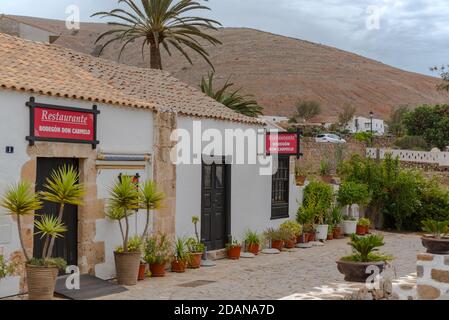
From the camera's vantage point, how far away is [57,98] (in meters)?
10.8

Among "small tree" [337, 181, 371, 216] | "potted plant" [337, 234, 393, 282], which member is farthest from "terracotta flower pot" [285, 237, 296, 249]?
"potted plant" [337, 234, 393, 282]

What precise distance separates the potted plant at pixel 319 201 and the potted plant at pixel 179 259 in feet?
20.5

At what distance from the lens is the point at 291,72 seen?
97.3m

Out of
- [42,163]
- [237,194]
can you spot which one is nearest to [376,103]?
[237,194]

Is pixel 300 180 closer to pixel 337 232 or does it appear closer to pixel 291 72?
pixel 337 232

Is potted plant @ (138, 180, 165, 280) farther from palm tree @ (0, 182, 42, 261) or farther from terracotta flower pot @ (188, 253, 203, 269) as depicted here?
palm tree @ (0, 182, 42, 261)

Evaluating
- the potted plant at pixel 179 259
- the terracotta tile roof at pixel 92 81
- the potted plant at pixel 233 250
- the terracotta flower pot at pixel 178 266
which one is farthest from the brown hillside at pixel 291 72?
the terracotta flower pot at pixel 178 266

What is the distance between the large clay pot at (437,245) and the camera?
10.6 m

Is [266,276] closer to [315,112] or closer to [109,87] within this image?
[109,87]

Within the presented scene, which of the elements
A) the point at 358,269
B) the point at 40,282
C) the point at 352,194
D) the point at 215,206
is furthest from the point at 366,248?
the point at 352,194

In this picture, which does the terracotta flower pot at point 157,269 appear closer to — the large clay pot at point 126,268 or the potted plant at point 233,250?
the large clay pot at point 126,268

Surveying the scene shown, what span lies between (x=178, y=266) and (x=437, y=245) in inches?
212

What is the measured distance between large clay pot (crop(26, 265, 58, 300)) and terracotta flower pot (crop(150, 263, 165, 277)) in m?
3.31

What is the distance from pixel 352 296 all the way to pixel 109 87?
24.1 feet
